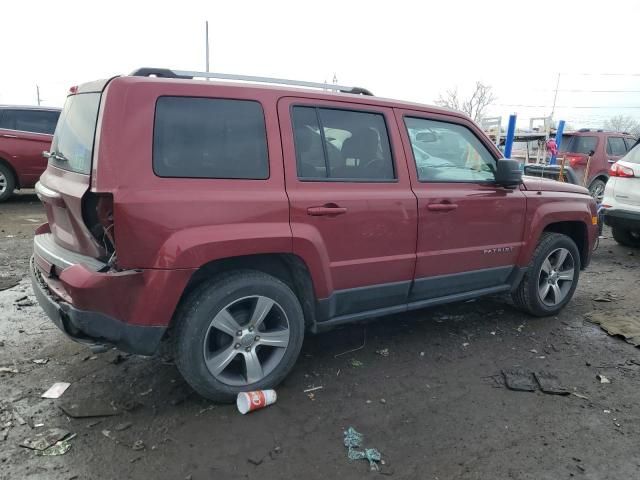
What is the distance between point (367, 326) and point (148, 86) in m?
2.63

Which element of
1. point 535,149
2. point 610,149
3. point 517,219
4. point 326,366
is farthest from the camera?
point 535,149

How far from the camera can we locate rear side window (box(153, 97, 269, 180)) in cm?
269

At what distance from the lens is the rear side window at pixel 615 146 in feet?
38.5

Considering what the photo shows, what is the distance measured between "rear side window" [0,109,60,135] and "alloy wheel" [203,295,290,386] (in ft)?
26.9

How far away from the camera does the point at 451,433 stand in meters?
2.79

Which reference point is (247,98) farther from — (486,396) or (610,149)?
(610,149)

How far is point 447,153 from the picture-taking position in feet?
12.6

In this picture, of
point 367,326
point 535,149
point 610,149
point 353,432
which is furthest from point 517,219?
point 535,149

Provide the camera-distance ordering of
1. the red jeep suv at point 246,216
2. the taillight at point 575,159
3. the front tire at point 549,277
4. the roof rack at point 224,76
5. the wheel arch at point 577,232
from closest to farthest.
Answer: the red jeep suv at point 246,216, the roof rack at point 224,76, the front tire at point 549,277, the wheel arch at point 577,232, the taillight at point 575,159

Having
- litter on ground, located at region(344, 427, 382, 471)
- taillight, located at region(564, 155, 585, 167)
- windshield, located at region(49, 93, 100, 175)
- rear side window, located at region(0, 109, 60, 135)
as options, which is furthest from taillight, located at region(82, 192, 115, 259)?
taillight, located at region(564, 155, 585, 167)

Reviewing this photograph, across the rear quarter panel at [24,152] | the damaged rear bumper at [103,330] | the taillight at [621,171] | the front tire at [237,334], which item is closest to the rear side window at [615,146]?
the taillight at [621,171]

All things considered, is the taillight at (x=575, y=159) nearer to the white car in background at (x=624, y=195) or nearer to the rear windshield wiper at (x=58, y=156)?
the white car in background at (x=624, y=195)

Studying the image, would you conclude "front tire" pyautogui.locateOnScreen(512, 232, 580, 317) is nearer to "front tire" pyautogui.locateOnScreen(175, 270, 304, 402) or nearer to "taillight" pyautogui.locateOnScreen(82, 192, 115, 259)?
"front tire" pyautogui.locateOnScreen(175, 270, 304, 402)

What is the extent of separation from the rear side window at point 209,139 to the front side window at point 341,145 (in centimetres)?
28
